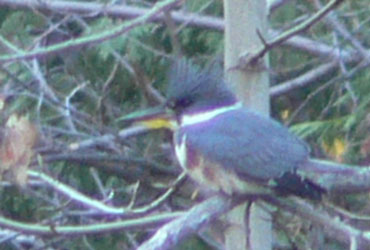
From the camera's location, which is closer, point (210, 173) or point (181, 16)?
point (210, 173)

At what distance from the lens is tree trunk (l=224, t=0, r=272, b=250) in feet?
10.8

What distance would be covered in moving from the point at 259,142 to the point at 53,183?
474 mm

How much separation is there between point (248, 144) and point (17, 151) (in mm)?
515

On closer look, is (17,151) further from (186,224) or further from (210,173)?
(186,224)

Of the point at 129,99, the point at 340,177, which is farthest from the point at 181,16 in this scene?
the point at 340,177

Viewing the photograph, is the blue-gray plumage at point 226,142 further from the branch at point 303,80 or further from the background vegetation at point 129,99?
the branch at point 303,80

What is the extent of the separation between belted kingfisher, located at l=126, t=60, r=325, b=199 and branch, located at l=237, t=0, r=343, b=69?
4.3 inches

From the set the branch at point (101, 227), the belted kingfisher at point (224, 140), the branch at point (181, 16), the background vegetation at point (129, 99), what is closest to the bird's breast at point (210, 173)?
the belted kingfisher at point (224, 140)

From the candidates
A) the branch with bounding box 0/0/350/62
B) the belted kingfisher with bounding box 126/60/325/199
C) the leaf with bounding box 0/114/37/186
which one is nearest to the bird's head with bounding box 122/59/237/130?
the belted kingfisher with bounding box 126/60/325/199

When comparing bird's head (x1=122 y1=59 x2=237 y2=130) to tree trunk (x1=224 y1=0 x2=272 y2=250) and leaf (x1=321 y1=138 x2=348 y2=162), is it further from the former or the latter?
leaf (x1=321 y1=138 x2=348 y2=162)

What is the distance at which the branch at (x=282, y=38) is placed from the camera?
2867 millimetres

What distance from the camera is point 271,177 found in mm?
2883

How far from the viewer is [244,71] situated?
328 centimetres

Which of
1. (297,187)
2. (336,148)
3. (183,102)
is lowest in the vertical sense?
(336,148)
